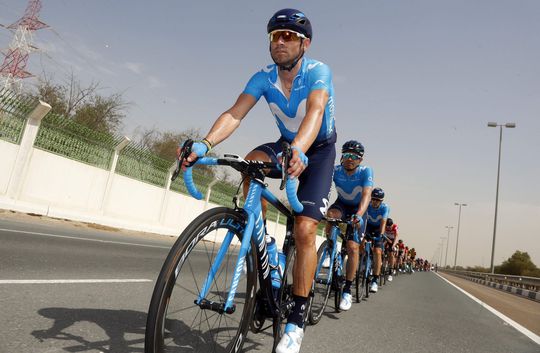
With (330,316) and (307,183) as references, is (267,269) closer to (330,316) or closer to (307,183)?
(307,183)

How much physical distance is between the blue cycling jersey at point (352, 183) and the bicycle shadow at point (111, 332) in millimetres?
3479

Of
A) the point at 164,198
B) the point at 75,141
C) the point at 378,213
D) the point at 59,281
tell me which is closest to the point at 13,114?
the point at 75,141

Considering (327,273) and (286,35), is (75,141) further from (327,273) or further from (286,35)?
(286,35)

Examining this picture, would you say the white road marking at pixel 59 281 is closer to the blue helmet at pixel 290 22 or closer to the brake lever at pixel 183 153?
the brake lever at pixel 183 153

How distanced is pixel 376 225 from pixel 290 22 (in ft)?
24.7

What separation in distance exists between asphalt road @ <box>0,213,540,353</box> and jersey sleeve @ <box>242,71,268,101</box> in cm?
189

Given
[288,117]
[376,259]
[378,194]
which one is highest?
[378,194]

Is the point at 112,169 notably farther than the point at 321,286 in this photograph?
Yes

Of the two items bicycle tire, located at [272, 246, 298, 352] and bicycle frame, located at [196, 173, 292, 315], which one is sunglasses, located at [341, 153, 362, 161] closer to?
bicycle tire, located at [272, 246, 298, 352]

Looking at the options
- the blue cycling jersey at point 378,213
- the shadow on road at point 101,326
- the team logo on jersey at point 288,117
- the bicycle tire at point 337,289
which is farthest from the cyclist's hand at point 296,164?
the blue cycling jersey at point 378,213

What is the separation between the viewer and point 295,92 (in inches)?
122

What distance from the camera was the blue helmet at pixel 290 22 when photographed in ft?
9.32

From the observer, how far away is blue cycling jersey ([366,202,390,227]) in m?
9.25

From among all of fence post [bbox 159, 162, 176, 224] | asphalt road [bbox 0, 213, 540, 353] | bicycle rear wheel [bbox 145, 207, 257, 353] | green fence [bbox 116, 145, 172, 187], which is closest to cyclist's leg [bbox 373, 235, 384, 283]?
asphalt road [bbox 0, 213, 540, 353]
